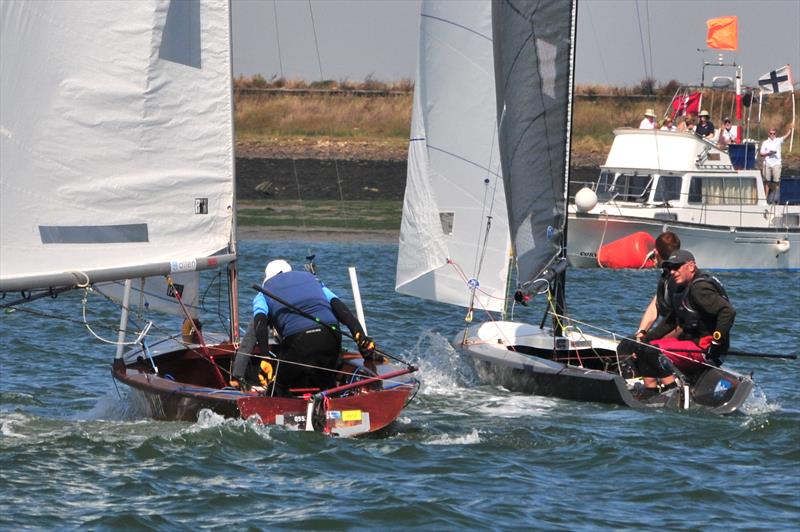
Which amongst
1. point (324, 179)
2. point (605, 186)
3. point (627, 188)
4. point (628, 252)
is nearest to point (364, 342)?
point (628, 252)

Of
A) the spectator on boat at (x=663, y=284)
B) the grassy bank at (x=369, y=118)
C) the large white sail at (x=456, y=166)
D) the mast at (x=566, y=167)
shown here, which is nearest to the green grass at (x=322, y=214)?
the grassy bank at (x=369, y=118)

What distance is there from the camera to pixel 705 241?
2452 cm

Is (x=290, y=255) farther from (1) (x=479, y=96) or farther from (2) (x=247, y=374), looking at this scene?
(2) (x=247, y=374)

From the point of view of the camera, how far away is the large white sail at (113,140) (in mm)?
9367

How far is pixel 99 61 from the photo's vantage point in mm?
9953

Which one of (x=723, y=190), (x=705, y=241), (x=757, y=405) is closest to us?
(x=757, y=405)

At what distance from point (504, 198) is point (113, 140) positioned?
5.00 metres

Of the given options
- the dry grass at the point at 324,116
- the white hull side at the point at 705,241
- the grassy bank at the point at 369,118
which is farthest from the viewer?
the dry grass at the point at 324,116

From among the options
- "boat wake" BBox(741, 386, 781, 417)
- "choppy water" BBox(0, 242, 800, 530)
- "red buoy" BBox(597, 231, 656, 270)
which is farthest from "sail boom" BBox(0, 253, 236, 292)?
"red buoy" BBox(597, 231, 656, 270)

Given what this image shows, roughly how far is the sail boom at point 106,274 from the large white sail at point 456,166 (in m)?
3.77

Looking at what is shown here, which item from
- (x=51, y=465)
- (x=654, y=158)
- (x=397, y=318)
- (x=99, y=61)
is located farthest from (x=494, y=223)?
(x=654, y=158)

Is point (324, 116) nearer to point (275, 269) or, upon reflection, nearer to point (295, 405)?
point (275, 269)

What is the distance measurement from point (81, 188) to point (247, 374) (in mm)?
1956

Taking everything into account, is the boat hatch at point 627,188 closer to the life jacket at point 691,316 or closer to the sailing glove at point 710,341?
the life jacket at point 691,316
